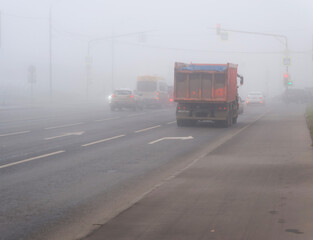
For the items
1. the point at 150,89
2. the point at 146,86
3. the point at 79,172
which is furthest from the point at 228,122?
the point at 146,86

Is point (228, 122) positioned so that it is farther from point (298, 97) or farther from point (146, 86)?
point (298, 97)

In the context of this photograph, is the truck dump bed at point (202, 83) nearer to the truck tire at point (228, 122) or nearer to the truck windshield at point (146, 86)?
the truck tire at point (228, 122)

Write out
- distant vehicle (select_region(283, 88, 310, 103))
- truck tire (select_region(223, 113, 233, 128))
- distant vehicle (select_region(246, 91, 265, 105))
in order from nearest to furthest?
truck tire (select_region(223, 113, 233, 128)) < distant vehicle (select_region(246, 91, 265, 105)) < distant vehicle (select_region(283, 88, 310, 103))

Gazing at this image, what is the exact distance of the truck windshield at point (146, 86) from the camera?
1767 inches

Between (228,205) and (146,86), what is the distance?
37.8 meters

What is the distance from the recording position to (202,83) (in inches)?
919

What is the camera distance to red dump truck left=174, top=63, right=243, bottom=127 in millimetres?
23188

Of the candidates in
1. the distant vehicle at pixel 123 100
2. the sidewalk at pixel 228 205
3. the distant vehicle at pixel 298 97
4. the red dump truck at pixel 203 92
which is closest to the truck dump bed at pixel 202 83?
the red dump truck at pixel 203 92

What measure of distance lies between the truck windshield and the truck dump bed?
68.9ft

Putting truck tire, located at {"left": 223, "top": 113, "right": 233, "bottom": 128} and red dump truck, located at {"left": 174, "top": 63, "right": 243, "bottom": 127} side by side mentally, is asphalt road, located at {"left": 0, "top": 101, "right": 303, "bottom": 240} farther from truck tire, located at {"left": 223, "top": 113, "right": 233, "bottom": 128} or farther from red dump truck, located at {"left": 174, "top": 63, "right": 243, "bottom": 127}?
truck tire, located at {"left": 223, "top": 113, "right": 233, "bottom": 128}

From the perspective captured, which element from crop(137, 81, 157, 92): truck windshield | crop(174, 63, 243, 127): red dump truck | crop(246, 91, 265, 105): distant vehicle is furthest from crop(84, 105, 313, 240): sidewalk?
crop(246, 91, 265, 105): distant vehicle

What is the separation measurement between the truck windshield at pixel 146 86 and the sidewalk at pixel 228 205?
3275 cm

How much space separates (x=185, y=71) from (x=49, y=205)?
53.5 ft

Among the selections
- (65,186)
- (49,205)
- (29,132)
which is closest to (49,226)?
(49,205)
